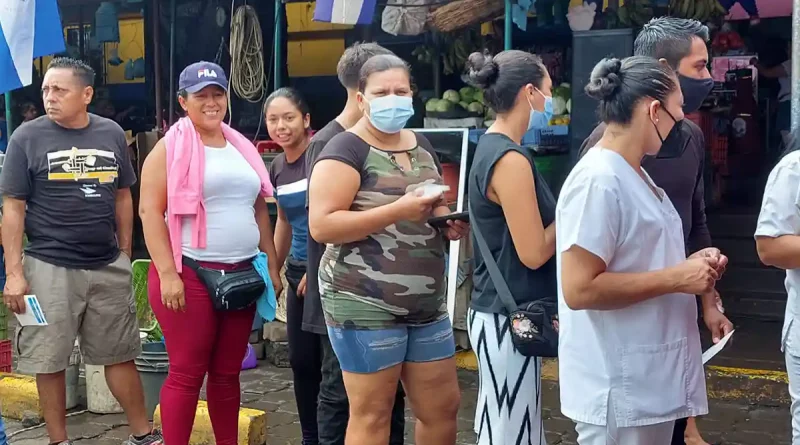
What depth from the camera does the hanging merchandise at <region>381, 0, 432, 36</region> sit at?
775cm

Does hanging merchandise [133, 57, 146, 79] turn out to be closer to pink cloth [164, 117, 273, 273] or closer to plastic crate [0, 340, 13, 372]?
plastic crate [0, 340, 13, 372]

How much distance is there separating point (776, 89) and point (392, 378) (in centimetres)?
876

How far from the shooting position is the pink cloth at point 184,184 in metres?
4.14

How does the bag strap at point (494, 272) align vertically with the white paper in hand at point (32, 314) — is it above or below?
above

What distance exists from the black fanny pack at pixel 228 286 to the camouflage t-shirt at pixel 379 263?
0.83 meters

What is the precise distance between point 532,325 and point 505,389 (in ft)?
0.88

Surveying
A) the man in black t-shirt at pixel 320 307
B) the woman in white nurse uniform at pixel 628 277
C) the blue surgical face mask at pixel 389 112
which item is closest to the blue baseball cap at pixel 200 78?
the man in black t-shirt at pixel 320 307

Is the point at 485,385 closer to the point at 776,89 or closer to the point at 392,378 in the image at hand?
the point at 392,378

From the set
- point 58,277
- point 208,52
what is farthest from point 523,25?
point 208,52

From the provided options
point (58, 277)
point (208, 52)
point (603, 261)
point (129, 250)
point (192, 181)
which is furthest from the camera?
point (208, 52)

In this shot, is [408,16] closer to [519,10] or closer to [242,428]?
[519,10]

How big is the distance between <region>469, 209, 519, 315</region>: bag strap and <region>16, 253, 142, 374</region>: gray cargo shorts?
2.34m

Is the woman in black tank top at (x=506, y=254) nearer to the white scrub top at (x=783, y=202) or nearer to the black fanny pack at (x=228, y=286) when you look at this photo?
the white scrub top at (x=783, y=202)

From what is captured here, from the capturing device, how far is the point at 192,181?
4.16 metres
